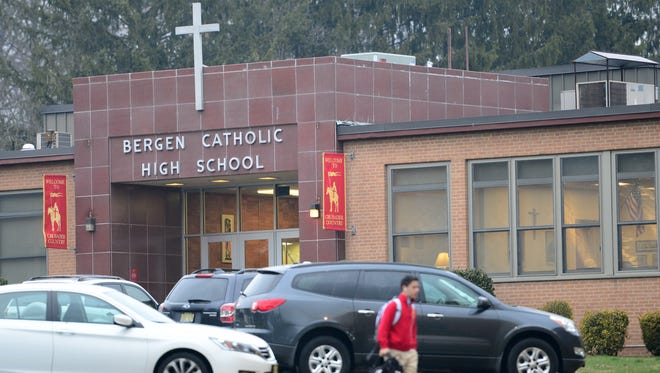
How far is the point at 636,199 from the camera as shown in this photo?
1148 inches

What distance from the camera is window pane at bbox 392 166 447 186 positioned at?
31.0 metres

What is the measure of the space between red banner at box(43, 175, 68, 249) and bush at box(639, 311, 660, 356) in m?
14.9

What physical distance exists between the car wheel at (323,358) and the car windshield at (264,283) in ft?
3.45

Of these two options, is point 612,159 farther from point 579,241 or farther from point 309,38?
point 309,38

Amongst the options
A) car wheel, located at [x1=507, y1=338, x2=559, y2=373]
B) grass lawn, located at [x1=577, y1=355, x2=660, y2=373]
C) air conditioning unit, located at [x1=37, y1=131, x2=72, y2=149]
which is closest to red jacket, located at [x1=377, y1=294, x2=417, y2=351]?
car wheel, located at [x1=507, y1=338, x2=559, y2=373]

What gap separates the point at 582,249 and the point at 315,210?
596 centimetres

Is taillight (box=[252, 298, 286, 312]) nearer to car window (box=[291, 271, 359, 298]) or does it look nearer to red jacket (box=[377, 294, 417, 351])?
car window (box=[291, 271, 359, 298])

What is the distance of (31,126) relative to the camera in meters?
61.8

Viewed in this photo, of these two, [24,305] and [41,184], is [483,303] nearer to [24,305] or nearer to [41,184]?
[24,305]

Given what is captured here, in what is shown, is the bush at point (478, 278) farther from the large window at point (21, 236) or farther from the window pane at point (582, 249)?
the large window at point (21, 236)

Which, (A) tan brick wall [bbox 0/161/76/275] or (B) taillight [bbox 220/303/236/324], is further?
(A) tan brick wall [bbox 0/161/76/275]

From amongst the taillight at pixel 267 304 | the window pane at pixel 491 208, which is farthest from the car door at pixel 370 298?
the window pane at pixel 491 208

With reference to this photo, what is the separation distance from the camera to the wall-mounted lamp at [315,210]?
3153cm

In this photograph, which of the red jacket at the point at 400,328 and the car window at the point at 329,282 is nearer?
the red jacket at the point at 400,328
